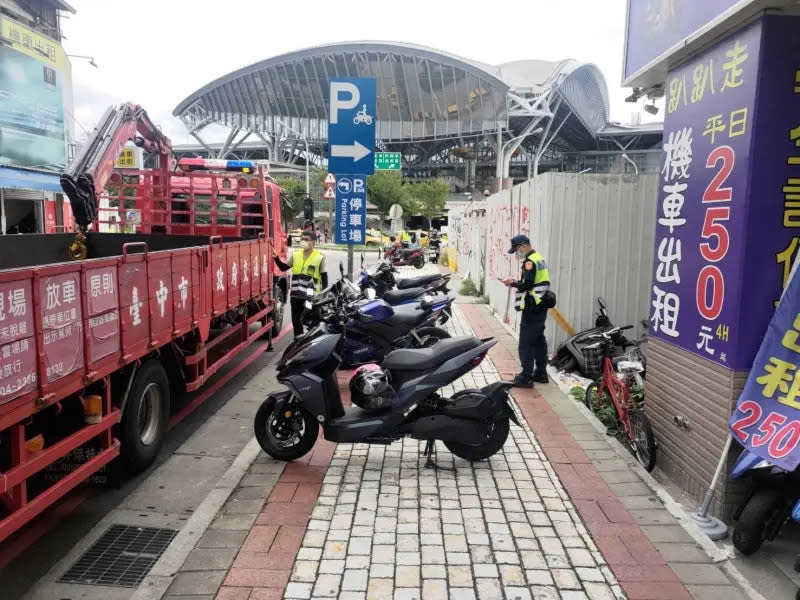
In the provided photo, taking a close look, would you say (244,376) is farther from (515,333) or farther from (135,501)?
(515,333)

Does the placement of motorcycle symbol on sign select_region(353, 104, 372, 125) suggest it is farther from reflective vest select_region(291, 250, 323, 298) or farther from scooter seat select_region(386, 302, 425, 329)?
scooter seat select_region(386, 302, 425, 329)

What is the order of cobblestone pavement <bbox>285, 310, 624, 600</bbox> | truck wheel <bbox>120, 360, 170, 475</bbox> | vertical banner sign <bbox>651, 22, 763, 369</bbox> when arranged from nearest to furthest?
1. cobblestone pavement <bbox>285, 310, 624, 600</bbox>
2. vertical banner sign <bbox>651, 22, 763, 369</bbox>
3. truck wheel <bbox>120, 360, 170, 475</bbox>

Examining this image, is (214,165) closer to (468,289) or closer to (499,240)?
(499,240)

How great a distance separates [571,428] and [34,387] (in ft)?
14.4

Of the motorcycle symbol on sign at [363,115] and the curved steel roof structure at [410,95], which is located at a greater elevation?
the curved steel roof structure at [410,95]

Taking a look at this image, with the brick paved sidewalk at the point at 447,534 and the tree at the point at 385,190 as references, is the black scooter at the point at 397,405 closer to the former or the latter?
the brick paved sidewalk at the point at 447,534

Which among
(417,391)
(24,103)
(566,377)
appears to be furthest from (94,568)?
(24,103)

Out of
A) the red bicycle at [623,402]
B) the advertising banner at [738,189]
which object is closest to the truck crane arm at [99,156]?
the red bicycle at [623,402]

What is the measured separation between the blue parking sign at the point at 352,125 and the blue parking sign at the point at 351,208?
0.25 m

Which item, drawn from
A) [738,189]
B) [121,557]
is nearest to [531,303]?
[738,189]

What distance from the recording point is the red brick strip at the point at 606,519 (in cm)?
328

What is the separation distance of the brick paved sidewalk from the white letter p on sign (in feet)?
17.0

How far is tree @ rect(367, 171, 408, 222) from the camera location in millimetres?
50031

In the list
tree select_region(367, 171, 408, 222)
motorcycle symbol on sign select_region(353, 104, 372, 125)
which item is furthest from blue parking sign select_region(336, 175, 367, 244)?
tree select_region(367, 171, 408, 222)
